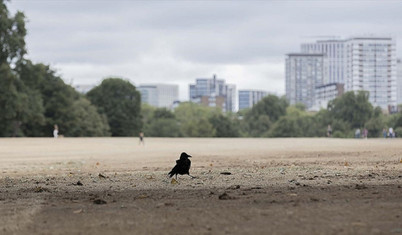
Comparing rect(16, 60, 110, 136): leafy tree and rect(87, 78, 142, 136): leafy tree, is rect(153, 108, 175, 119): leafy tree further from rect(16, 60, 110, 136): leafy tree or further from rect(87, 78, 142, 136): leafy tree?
rect(16, 60, 110, 136): leafy tree

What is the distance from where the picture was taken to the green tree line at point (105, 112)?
71.2 meters

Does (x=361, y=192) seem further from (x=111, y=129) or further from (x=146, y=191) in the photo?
(x=111, y=129)

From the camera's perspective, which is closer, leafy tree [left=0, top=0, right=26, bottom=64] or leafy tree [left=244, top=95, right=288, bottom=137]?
leafy tree [left=0, top=0, right=26, bottom=64]

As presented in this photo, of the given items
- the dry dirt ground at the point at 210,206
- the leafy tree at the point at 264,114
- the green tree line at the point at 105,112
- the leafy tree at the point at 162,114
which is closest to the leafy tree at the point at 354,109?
the green tree line at the point at 105,112

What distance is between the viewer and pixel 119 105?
103 meters

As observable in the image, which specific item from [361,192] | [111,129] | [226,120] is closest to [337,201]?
[361,192]

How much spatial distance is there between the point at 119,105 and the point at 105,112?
3365mm

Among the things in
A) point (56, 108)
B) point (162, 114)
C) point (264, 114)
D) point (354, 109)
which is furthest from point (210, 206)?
point (264, 114)

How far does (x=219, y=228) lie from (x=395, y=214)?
8.06ft

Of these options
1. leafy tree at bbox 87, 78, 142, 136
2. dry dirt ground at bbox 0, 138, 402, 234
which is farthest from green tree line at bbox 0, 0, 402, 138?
dry dirt ground at bbox 0, 138, 402, 234

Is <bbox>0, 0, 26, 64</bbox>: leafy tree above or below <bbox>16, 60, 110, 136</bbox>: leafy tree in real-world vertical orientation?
above

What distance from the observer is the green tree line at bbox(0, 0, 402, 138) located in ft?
234

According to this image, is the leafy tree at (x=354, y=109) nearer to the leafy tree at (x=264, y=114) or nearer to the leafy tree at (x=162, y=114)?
the leafy tree at (x=264, y=114)

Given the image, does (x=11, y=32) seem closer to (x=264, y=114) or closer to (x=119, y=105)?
(x=119, y=105)
